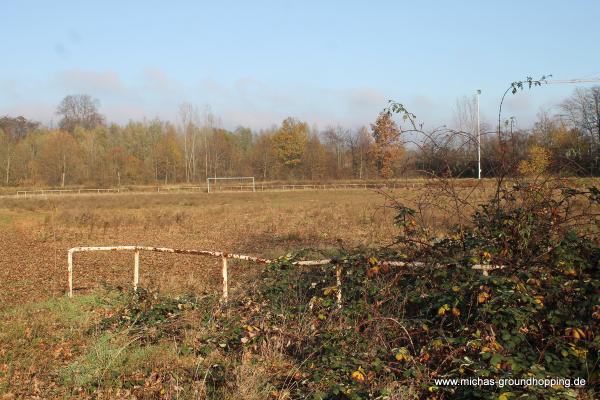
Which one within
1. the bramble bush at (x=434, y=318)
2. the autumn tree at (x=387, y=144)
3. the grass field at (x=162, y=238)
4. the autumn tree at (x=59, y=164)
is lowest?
the grass field at (x=162, y=238)

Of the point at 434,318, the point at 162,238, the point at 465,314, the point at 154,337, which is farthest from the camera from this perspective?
the point at 162,238

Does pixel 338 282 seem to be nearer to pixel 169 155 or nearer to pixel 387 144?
pixel 387 144

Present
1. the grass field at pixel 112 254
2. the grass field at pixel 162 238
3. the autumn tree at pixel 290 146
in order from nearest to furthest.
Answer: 1. the grass field at pixel 112 254
2. the grass field at pixel 162 238
3. the autumn tree at pixel 290 146

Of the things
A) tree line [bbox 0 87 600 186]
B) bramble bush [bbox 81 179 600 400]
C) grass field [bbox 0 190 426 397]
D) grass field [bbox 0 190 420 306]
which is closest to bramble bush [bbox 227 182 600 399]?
bramble bush [bbox 81 179 600 400]

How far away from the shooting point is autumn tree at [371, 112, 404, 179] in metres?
6.93

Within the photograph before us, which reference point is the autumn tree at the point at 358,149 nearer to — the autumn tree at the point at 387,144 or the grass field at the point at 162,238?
the grass field at the point at 162,238

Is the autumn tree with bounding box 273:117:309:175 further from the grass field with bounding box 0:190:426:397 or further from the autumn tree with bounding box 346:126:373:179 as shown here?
the grass field with bounding box 0:190:426:397

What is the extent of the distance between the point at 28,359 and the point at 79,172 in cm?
7690

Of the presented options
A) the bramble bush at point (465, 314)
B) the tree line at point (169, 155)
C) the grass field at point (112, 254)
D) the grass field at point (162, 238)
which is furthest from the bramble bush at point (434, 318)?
the tree line at point (169, 155)

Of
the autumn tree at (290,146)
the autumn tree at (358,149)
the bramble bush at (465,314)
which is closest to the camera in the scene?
the bramble bush at (465,314)

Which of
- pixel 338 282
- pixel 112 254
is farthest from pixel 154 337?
pixel 112 254

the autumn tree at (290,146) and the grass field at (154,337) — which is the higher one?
the autumn tree at (290,146)

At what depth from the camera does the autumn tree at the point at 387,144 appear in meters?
6.93

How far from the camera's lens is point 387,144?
745cm
